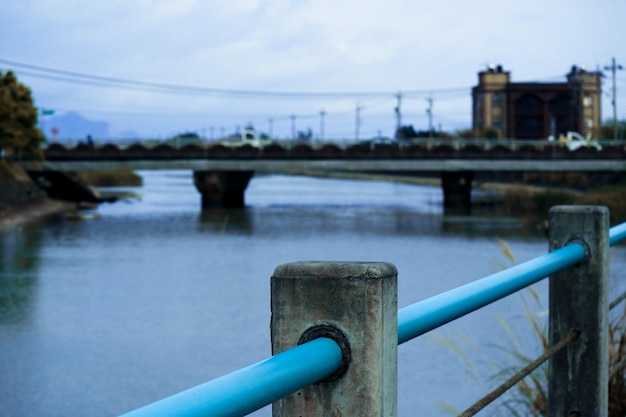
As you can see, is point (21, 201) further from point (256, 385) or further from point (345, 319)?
point (256, 385)

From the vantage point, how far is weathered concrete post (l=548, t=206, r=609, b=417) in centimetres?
376

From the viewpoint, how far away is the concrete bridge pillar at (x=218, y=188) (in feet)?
196

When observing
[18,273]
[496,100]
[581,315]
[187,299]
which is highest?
[496,100]

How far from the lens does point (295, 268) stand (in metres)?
1.83

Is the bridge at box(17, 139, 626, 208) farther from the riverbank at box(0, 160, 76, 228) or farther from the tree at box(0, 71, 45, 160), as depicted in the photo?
the riverbank at box(0, 160, 76, 228)

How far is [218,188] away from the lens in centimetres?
6006

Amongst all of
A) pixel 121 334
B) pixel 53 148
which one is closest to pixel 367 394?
pixel 121 334

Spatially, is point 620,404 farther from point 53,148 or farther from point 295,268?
point 53,148

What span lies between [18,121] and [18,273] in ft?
96.4

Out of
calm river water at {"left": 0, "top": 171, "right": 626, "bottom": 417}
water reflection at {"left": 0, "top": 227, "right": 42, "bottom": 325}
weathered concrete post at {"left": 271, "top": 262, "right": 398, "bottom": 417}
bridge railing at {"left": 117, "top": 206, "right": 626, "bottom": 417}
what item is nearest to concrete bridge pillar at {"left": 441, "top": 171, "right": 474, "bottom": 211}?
calm river water at {"left": 0, "top": 171, "right": 626, "bottom": 417}

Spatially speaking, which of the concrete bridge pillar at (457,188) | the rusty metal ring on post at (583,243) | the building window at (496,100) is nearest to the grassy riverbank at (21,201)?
the concrete bridge pillar at (457,188)

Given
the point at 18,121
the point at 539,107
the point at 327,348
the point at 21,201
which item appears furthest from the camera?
the point at 539,107

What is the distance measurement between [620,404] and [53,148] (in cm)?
5653

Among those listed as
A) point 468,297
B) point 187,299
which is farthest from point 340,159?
point 468,297
